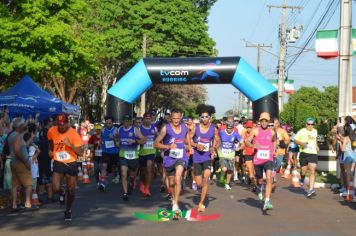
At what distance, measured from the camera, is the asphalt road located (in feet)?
30.0

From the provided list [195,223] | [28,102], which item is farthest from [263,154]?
[28,102]

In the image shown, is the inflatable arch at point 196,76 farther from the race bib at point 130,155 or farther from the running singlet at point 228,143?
Result: the race bib at point 130,155

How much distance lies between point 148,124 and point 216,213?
4072 millimetres

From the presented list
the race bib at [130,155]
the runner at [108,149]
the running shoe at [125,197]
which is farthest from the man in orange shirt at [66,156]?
the runner at [108,149]

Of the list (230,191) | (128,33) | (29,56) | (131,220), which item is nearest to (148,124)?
(230,191)

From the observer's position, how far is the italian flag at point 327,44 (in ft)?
62.6

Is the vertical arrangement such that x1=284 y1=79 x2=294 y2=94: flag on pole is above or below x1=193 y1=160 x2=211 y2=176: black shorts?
above

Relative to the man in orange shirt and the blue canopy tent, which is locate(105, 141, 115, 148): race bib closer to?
the man in orange shirt

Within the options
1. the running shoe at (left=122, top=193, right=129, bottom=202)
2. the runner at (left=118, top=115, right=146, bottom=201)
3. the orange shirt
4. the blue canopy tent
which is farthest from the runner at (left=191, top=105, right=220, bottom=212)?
the blue canopy tent

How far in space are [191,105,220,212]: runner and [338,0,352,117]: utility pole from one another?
28.3 feet

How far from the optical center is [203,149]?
1103cm

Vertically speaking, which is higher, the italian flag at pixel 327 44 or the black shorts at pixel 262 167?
the italian flag at pixel 327 44

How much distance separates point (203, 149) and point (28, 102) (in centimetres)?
990

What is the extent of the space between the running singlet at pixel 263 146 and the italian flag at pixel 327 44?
8.16 meters
